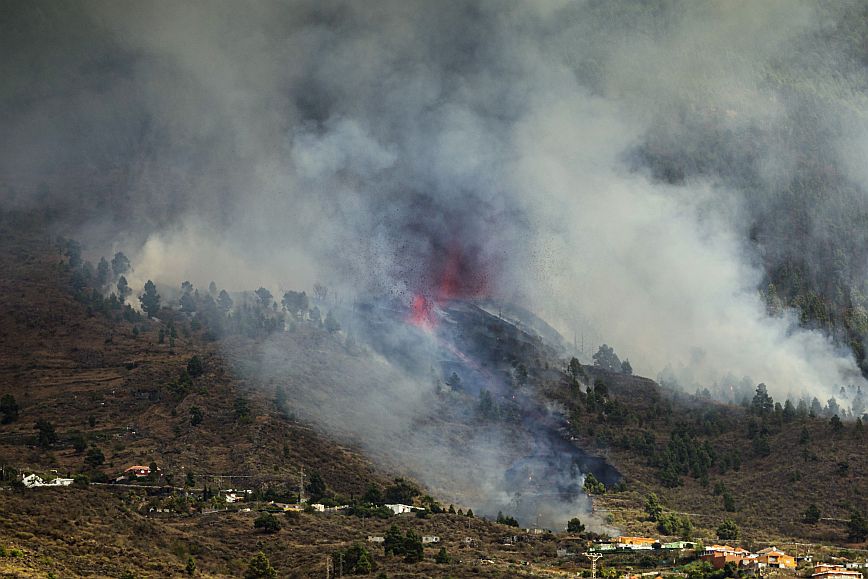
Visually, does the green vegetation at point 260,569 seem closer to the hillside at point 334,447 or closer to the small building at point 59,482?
the hillside at point 334,447

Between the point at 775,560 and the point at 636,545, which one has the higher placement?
the point at 636,545

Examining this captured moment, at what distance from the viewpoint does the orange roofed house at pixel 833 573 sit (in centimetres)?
11794

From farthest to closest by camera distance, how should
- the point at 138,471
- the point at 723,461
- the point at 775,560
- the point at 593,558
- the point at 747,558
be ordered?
the point at 723,461 < the point at 138,471 < the point at 593,558 < the point at 775,560 < the point at 747,558

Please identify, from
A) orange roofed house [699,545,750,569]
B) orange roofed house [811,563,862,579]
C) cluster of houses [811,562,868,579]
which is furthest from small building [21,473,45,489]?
cluster of houses [811,562,868,579]

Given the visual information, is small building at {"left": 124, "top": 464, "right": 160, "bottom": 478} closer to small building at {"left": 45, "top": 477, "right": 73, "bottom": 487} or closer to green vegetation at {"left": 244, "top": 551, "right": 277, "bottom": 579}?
small building at {"left": 45, "top": 477, "right": 73, "bottom": 487}

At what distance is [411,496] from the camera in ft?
500

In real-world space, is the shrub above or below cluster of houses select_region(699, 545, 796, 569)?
above

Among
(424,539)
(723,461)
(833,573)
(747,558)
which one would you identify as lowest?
(833,573)

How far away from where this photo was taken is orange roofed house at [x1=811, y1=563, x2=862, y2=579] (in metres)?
118

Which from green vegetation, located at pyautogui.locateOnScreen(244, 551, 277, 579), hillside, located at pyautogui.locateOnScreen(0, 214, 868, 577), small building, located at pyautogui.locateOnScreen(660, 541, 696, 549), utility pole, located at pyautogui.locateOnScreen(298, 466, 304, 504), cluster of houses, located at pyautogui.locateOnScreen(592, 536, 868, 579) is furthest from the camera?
utility pole, located at pyautogui.locateOnScreen(298, 466, 304, 504)

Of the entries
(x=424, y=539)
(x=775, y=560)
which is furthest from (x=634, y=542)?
(x=424, y=539)

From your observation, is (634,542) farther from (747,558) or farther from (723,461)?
(723,461)

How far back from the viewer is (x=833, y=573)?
389ft

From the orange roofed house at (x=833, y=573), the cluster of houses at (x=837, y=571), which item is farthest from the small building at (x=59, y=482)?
the cluster of houses at (x=837, y=571)
